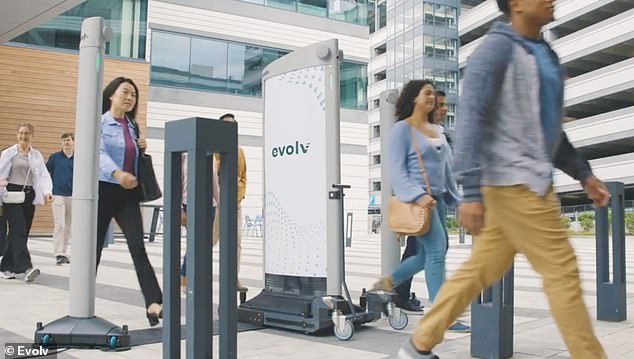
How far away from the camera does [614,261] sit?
15.6 ft

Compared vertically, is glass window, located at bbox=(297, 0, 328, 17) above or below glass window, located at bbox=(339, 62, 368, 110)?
above

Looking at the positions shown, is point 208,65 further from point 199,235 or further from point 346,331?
point 199,235

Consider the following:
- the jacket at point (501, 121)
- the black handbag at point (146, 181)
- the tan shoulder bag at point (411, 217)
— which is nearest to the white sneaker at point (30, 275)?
the black handbag at point (146, 181)

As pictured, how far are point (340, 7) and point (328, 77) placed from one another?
72.0ft

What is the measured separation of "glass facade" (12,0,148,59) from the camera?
1798 centimetres

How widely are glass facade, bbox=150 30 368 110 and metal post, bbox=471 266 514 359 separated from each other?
62.2ft

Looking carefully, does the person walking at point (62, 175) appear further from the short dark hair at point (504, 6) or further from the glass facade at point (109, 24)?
the glass facade at point (109, 24)

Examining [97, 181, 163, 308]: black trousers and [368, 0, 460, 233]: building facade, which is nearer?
[97, 181, 163, 308]: black trousers

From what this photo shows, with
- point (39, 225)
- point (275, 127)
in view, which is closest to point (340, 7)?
point (39, 225)

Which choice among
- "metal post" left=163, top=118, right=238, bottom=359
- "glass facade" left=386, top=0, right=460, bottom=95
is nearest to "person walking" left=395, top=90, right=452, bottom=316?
"metal post" left=163, top=118, right=238, bottom=359

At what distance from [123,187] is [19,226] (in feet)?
10.7

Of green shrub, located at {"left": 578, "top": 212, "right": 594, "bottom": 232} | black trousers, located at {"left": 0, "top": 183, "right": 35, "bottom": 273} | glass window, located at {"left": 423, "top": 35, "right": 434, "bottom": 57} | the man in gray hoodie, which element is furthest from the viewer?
glass window, located at {"left": 423, "top": 35, "right": 434, "bottom": 57}

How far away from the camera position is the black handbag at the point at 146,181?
434 cm

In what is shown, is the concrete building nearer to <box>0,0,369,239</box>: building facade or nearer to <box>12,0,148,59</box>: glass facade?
<box>0,0,369,239</box>: building facade
